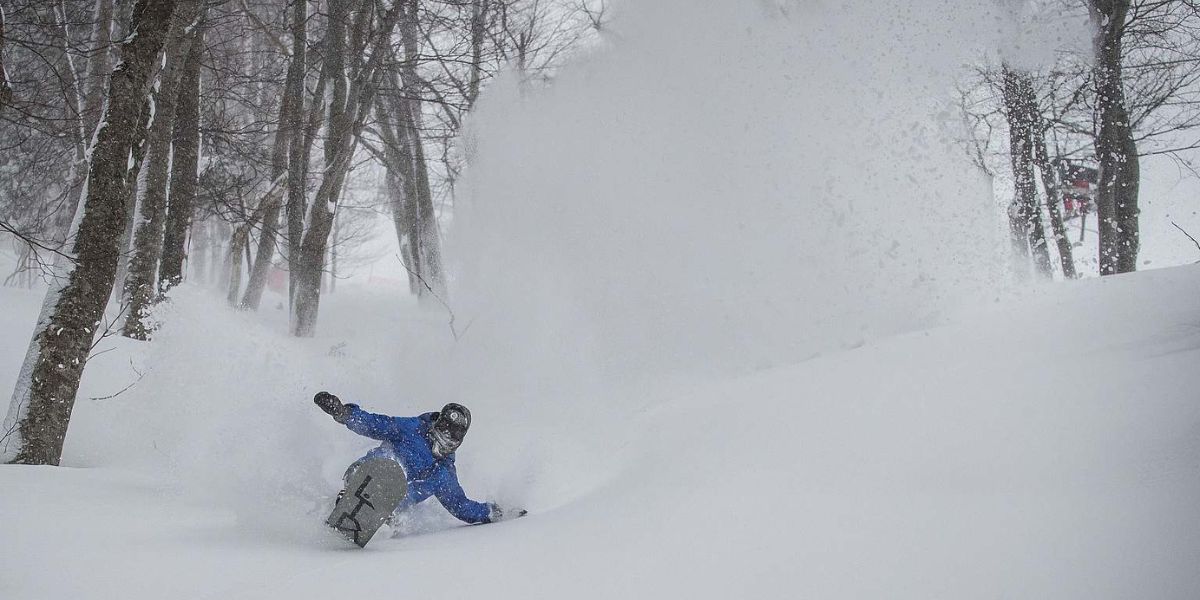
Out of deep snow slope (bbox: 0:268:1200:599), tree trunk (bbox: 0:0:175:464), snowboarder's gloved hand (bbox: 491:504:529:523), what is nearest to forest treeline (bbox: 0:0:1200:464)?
tree trunk (bbox: 0:0:175:464)

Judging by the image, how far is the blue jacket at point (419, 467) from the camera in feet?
14.6

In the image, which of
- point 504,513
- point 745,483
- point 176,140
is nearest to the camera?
point 745,483

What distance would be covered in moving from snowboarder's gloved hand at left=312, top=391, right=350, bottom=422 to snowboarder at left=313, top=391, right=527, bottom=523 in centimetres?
2

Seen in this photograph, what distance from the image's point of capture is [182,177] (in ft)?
28.5

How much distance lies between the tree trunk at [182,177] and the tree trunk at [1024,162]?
10.7 metres

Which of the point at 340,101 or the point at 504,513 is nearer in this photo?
the point at 504,513

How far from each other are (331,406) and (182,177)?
19.3 feet

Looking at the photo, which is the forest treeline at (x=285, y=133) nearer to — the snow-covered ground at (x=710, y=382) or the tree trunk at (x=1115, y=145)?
the tree trunk at (x=1115, y=145)

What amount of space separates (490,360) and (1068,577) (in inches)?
273

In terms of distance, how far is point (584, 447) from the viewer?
249 inches

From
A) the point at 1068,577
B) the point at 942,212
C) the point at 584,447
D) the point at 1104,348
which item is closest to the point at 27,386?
the point at 584,447

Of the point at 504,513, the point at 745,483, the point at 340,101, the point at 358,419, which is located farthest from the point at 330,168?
the point at 745,483

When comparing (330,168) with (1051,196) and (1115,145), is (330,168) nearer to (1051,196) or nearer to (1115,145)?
(1115,145)

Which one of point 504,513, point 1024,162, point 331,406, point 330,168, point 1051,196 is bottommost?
point 504,513
